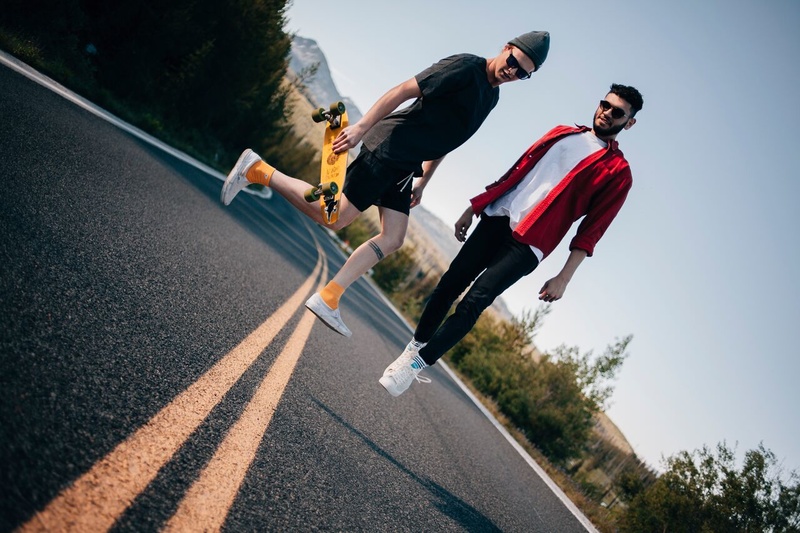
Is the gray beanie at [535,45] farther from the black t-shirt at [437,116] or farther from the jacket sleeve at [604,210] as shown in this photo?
the jacket sleeve at [604,210]

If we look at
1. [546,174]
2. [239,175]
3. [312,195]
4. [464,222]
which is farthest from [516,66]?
[239,175]

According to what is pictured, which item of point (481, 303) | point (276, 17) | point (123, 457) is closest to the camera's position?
point (123, 457)

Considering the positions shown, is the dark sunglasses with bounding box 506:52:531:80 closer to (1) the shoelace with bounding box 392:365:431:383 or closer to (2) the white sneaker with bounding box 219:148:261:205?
(2) the white sneaker with bounding box 219:148:261:205

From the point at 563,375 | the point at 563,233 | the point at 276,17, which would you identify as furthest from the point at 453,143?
the point at 276,17

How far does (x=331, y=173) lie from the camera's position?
289 centimetres

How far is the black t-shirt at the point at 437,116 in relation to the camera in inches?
105

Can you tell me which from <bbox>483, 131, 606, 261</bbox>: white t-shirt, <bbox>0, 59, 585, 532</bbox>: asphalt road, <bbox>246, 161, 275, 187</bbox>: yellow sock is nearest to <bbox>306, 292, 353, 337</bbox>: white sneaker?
<bbox>0, 59, 585, 532</bbox>: asphalt road

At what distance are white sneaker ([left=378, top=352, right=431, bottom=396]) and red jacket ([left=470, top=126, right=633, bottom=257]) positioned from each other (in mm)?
1130

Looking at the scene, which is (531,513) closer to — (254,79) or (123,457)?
(123,457)

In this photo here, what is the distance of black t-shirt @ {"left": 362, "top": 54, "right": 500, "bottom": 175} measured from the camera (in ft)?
8.79

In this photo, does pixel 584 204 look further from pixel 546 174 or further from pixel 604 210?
pixel 546 174

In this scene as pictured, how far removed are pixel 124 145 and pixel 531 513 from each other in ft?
20.4

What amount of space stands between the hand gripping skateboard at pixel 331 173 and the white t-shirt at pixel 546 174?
116cm

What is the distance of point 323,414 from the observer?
7.76 feet
